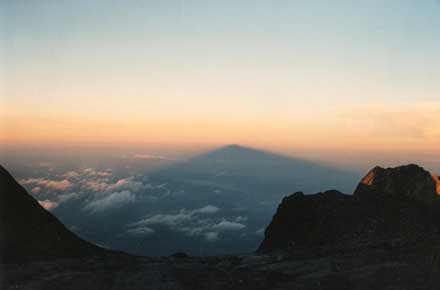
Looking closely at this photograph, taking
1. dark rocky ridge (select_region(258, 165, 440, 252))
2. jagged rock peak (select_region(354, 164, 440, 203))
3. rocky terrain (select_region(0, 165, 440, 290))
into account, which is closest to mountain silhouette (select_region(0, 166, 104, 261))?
rocky terrain (select_region(0, 165, 440, 290))

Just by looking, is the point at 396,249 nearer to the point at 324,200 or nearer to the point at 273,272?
the point at 273,272

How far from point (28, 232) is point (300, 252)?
91.3ft

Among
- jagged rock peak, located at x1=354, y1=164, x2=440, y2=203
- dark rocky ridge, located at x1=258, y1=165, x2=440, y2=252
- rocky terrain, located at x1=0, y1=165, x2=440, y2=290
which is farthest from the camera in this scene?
jagged rock peak, located at x1=354, y1=164, x2=440, y2=203

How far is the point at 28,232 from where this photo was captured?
44844 millimetres

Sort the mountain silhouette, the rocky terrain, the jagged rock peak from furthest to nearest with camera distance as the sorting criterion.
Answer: the jagged rock peak
the mountain silhouette
the rocky terrain

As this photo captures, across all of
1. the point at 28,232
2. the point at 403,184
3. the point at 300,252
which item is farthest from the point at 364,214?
the point at 28,232

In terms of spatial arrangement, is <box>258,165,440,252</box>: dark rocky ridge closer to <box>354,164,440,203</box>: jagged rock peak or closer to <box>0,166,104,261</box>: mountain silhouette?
<box>354,164,440,203</box>: jagged rock peak

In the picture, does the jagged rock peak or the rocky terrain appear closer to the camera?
the rocky terrain

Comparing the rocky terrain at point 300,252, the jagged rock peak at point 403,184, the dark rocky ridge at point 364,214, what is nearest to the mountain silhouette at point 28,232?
the rocky terrain at point 300,252

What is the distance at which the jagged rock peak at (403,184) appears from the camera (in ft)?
181

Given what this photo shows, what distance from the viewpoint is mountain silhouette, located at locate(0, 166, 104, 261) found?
1650 inches

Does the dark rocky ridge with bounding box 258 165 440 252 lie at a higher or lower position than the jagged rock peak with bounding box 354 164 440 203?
lower

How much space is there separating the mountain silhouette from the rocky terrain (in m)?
0.10

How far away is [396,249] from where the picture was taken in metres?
33.6
